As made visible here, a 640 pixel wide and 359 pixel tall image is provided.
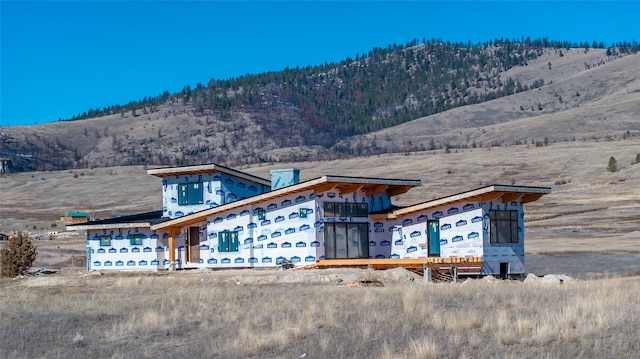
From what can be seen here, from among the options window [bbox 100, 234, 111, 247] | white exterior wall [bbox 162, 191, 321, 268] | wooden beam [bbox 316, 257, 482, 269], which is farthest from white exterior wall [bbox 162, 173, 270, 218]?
wooden beam [bbox 316, 257, 482, 269]

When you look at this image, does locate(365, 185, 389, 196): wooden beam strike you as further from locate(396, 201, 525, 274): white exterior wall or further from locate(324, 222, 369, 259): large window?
locate(396, 201, 525, 274): white exterior wall

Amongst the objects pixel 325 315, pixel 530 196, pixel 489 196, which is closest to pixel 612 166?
pixel 530 196

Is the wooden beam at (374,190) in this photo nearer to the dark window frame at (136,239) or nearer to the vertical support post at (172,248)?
the vertical support post at (172,248)

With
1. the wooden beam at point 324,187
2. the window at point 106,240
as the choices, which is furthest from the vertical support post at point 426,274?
the window at point 106,240

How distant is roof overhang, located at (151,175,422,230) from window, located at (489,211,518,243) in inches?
182

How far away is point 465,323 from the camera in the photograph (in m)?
16.4

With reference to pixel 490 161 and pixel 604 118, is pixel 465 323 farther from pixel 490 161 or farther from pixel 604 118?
pixel 604 118

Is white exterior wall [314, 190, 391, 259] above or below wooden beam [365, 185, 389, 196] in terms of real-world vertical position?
below

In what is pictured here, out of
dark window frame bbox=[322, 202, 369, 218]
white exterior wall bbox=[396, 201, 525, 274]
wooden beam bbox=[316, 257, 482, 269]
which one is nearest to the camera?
wooden beam bbox=[316, 257, 482, 269]

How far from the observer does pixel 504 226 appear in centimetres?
3697

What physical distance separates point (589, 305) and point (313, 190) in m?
19.3

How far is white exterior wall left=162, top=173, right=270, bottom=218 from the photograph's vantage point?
134ft

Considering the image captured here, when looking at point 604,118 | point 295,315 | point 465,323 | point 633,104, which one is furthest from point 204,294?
point 633,104

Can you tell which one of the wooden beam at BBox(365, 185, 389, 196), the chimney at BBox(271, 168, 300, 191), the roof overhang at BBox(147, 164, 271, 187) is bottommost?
the wooden beam at BBox(365, 185, 389, 196)
